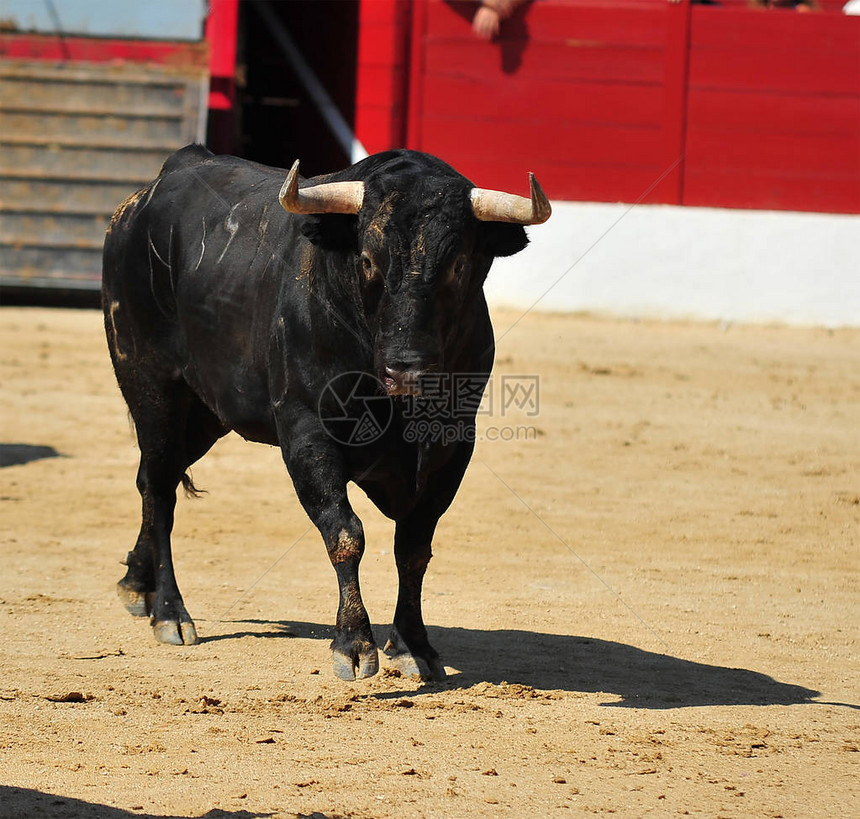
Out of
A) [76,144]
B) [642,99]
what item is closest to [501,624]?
[642,99]

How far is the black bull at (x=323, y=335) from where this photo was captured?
3775 millimetres

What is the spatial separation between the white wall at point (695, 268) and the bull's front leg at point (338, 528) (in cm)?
718

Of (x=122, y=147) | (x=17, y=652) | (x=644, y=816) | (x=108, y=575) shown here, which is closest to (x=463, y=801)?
(x=644, y=816)

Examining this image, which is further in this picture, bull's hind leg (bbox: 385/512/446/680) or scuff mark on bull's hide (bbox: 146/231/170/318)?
scuff mark on bull's hide (bbox: 146/231/170/318)

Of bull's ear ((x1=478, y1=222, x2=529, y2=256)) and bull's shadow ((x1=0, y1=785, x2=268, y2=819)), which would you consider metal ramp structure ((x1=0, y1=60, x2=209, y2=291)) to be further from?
bull's shadow ((x1=0, y1=785, x2=268, y2=819))

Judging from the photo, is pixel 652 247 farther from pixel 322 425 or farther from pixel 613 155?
pixel 322 425

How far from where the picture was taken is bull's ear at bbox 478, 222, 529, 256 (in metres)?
4.01

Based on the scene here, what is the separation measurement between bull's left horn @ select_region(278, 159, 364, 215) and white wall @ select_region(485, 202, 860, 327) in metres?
7.26

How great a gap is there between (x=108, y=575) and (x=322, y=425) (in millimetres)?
1718

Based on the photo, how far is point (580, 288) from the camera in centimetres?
1119

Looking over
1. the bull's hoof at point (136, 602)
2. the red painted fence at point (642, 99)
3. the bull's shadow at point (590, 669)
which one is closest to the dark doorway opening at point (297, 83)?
the red painted fence at point (642, 99)

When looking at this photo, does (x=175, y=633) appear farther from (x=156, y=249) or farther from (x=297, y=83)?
(x=297, y=83)

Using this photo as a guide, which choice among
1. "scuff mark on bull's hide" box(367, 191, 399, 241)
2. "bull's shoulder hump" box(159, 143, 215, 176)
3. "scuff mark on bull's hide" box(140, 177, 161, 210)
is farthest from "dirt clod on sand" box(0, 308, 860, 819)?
"bull's shoulder hump" box(159, 143, 215, 176)

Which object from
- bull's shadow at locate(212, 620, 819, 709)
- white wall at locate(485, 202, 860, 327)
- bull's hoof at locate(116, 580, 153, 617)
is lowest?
bull's shadow at locate(212, 620, 819, 709)
